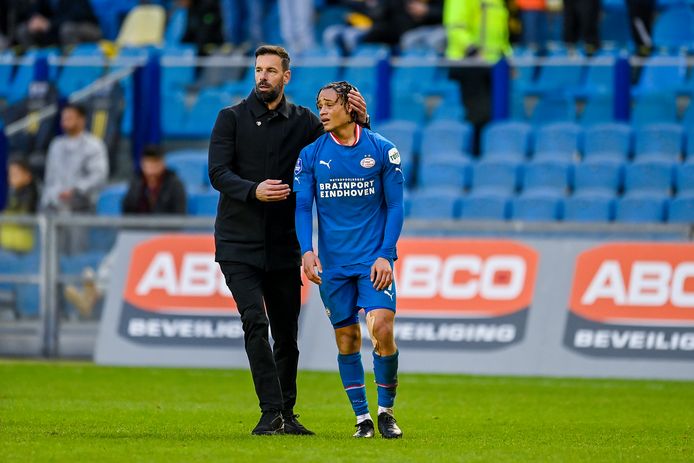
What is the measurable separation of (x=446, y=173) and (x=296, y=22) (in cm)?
465

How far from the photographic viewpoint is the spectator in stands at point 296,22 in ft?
69.8

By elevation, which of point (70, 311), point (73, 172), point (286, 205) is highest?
point (286, 205)

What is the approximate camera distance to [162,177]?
55.8 ft

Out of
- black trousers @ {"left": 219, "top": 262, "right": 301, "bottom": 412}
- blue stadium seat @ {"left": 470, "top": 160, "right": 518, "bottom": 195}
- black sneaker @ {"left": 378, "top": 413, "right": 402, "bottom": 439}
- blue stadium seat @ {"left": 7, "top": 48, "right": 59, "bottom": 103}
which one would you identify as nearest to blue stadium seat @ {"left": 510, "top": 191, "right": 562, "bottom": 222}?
blue stadium seat @ {"left": 470, "top": 160, "right": 518, "bottom": 195}

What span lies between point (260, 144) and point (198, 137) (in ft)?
35.1

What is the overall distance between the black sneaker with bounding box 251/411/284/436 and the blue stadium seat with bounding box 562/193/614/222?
27.9 feet

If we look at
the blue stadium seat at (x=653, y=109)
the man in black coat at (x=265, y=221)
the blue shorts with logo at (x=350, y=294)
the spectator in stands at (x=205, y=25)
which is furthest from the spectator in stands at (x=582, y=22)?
the blue shorts with logo at (x=350, y=294)

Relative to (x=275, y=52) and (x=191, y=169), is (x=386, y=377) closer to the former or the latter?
(x=275, y=52)

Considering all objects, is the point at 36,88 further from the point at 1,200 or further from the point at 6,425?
the point at 6,425

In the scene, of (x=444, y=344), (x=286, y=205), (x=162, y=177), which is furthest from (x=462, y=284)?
(x=286, y=205)

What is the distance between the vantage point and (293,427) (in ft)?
30.3

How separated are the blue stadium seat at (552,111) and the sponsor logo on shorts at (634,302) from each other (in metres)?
4.20

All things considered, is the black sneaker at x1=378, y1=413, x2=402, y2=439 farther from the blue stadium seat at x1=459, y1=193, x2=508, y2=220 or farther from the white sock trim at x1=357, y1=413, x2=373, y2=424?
the blue stadium seat at x1=459, y1=193, x2=508, y2=220

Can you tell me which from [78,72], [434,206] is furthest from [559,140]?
[78,72]
